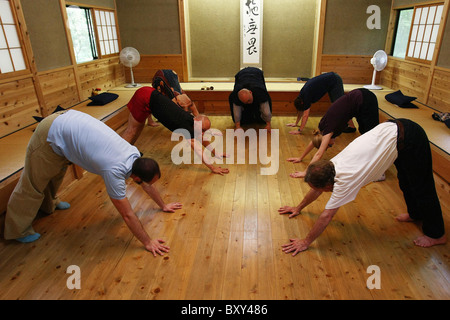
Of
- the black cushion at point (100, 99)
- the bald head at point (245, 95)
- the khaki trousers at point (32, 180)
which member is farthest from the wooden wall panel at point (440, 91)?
the black cushion at point (100, 99)

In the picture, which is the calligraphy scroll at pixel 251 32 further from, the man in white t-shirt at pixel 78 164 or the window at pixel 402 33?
the man in white t-shirt at pixel 78 164

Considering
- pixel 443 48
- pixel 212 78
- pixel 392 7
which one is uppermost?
pixel 392 7

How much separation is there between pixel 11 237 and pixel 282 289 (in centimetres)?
187

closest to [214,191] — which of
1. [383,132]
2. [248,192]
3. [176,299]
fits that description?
[248,192]

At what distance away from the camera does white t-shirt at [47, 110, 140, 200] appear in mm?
1825

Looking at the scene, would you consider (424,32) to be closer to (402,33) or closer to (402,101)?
(402,33)

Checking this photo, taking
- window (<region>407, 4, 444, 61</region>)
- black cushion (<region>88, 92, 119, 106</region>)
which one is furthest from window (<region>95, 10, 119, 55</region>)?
window (<region>407, 4, 444, 61</region>)

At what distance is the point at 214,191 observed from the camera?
9.56 feet

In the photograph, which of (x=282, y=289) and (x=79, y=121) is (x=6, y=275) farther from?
(x=282, y=289)

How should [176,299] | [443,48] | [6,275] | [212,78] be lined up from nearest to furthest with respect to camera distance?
[176,299] → [6,275] → [443,48] → [212,78]

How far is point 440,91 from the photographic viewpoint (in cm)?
379

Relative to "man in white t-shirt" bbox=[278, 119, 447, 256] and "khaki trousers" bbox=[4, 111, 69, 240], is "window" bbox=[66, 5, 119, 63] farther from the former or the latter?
"man in white t-shirt" bbox=[278, 119, 447, 256]

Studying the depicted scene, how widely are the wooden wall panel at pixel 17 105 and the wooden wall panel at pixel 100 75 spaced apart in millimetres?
1062

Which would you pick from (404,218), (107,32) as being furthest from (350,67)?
(107,32)
